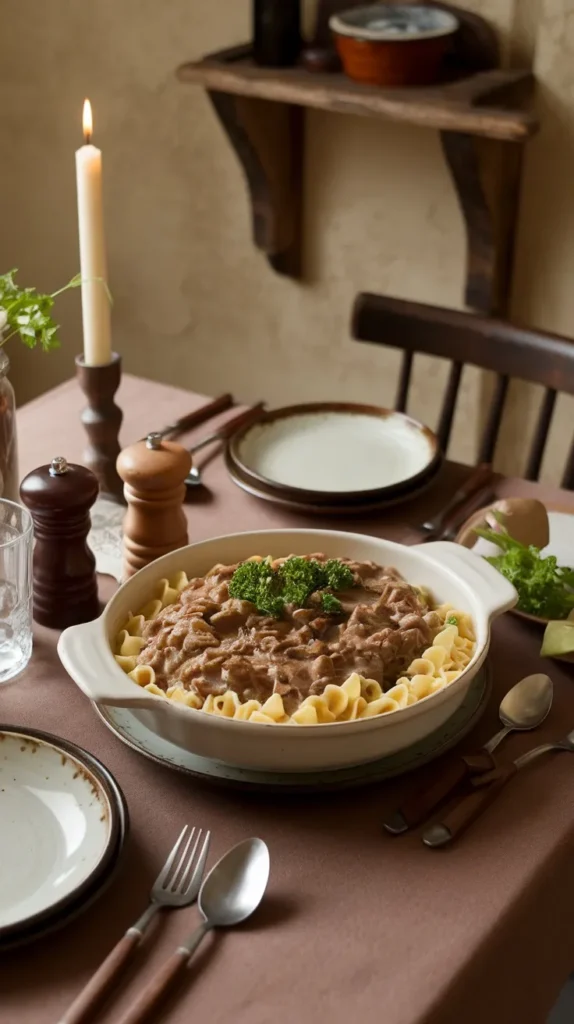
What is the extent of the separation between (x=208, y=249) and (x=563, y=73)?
95 centimetres

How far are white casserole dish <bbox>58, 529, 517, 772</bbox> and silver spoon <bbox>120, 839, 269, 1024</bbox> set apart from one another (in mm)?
85

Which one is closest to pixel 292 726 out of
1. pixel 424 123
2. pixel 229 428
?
pixel 229 428

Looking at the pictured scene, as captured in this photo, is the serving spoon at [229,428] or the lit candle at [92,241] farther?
the serving spoon at [229,428]

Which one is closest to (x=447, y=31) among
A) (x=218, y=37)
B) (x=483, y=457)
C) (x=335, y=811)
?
(x=218, y=37)

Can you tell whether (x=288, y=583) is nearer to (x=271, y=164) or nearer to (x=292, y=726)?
(x=292, y=726)

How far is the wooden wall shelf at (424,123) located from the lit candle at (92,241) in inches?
36.3

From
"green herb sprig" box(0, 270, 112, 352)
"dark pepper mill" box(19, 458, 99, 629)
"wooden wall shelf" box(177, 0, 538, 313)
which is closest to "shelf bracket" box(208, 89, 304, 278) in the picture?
"wooden wall shelf" box(177, 0, 538, 313)

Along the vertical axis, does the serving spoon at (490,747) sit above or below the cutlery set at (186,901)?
below

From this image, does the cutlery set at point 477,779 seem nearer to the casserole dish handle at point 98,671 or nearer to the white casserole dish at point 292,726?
the white casserole dish at point 292,726

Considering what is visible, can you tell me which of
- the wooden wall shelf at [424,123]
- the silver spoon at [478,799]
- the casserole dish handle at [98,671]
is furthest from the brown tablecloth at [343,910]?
the wooden wall shelf at [424,123]

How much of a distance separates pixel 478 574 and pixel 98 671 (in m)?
0.39

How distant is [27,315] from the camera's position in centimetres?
124

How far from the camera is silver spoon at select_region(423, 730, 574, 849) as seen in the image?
3.28 feet

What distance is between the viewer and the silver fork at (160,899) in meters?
0.83
